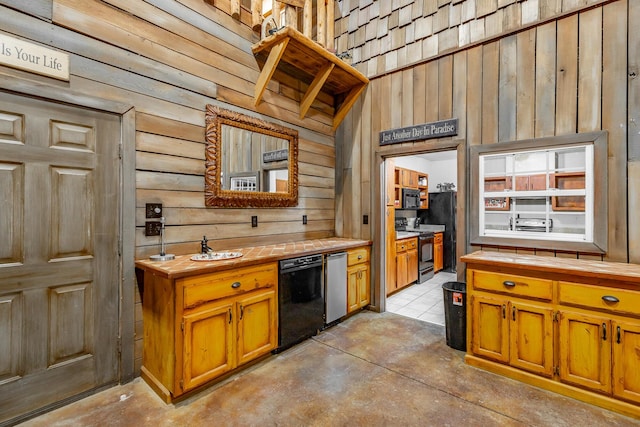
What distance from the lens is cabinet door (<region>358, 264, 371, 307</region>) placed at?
3.76m

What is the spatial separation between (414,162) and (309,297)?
4.97 m

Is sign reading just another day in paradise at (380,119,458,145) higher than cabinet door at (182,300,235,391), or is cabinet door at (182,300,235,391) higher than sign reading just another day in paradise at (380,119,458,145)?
sign reading just another day in paradise at (380,119,458,145)

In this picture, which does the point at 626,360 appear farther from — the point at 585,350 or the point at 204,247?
the point at 204,247

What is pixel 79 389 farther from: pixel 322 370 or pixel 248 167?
pixel 248 167

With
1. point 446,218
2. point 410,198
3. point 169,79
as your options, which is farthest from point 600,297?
point 446,218

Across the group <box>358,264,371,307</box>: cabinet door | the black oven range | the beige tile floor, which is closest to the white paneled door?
<box>358,264,371,307</box>: cabinet door

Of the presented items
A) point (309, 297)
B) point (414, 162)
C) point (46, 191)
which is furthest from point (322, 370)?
point (414, 162)

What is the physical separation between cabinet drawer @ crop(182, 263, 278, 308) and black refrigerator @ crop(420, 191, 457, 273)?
15.9 ft

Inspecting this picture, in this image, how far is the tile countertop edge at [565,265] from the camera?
2.02 meters

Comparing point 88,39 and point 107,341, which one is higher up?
point 88,39

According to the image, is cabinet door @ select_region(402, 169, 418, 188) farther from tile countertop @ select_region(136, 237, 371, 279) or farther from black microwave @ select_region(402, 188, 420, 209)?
tile countertop @ select_region(136, 237, 371, 279)

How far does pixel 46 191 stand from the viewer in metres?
1.94

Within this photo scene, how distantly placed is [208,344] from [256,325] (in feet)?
1.44

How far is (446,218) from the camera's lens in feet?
21.3
